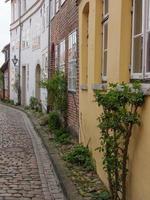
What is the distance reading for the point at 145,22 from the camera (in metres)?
5.61

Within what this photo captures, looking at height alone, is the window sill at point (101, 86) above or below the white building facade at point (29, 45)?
below

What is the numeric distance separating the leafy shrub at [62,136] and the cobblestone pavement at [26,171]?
0.50 m

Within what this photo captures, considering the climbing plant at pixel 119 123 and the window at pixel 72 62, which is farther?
the window at pixel 72 62

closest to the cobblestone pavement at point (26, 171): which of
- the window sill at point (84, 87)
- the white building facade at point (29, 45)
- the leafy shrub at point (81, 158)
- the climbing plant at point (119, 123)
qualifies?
the leafy shrub at point (81, 158)

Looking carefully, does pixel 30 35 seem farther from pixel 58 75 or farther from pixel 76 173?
pixel 76 173

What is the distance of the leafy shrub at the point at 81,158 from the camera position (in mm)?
9453

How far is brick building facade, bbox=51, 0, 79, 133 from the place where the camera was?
13.3 metres

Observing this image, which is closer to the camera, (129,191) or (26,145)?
(129,191)

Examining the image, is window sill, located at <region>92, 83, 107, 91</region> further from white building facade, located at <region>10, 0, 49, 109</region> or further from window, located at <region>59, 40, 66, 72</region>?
white building facade, located at <region>10, 0, 49, 109</region>

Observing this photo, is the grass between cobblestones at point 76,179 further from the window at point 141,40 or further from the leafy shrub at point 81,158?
the window at point 141,40

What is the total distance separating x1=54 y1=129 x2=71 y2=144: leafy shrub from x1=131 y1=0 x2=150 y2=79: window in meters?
6.98

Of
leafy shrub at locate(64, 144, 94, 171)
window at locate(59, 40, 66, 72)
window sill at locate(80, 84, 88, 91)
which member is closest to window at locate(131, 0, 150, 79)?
leafy shrub at locate(64, 144, 94, 171)

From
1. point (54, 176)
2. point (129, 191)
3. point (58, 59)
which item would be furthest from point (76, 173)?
point (58, 59)

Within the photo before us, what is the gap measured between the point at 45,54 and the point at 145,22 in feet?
62.2
